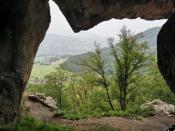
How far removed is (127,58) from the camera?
41438mm

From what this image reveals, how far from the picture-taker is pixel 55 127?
70.4 feet

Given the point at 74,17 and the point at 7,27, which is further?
the point at 74,17

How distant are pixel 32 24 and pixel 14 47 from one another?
1.85 m

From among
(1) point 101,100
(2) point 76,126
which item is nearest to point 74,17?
(2) point 76,126

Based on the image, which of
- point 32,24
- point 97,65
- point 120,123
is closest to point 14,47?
point 32,24

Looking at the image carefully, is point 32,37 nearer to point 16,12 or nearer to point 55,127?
point 16,12

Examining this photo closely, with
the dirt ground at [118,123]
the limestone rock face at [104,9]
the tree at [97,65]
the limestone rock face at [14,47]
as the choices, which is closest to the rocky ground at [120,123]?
the dirt ground at [118,123]

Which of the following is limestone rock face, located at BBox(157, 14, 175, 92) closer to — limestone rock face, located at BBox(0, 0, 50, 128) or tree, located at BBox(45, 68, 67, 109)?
limestone rock face, located at BBox(0, 0, 50, 128)

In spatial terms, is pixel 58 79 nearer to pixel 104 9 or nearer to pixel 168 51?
pixel 168 51

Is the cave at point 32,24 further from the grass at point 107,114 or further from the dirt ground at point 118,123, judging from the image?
the grass at point 107,114

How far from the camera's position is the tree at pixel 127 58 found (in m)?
41.2

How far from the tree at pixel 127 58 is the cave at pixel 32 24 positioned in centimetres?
1770

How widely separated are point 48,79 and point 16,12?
39.7m

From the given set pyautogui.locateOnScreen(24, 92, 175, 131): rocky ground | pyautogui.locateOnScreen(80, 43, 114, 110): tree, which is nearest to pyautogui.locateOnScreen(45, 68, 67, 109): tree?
pyautogui.locateOnScreen(80, 43, 114, 110): tree
